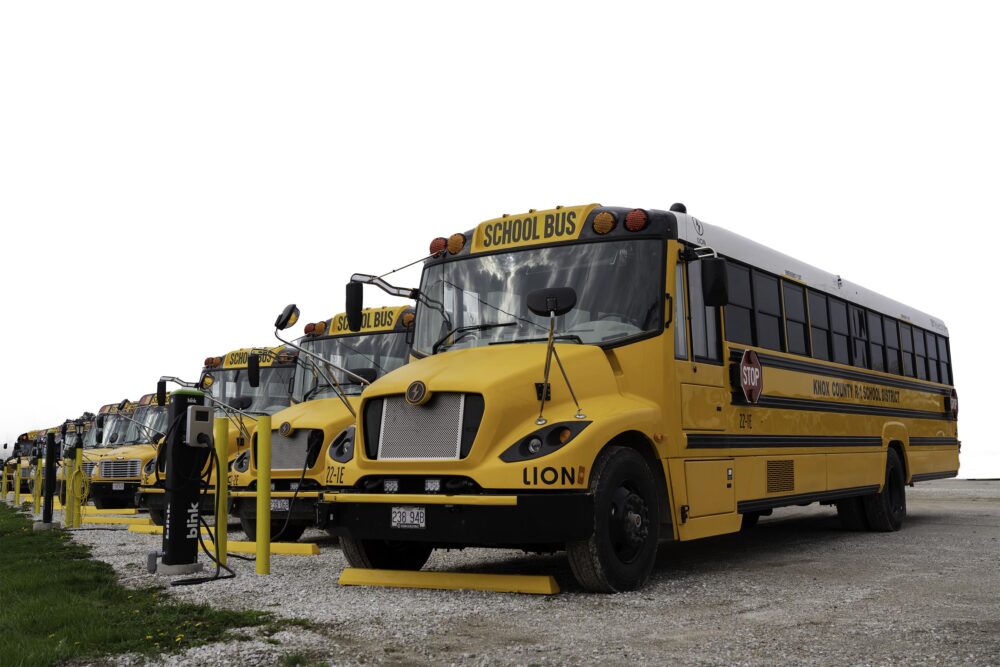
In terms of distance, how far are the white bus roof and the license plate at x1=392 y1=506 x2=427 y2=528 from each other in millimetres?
3029

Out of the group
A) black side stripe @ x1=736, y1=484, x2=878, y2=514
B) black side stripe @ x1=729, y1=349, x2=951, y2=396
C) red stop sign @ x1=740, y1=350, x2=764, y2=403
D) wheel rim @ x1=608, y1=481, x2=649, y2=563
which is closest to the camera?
wheel rim @ x1=608, y1=481, x2=649, y2=563

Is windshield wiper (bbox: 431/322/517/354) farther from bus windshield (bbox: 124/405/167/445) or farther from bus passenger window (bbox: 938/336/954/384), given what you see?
bus windshield (bbox: 124/405/167/445)

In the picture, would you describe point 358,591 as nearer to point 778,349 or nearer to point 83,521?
point 778,349

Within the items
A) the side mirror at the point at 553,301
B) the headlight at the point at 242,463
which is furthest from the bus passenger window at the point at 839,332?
the headlight at the point at 242,463

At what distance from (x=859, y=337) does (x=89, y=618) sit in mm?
9356

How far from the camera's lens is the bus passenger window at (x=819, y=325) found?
1075 cm

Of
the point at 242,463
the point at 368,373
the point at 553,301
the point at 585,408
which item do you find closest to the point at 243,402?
the point at 368,373

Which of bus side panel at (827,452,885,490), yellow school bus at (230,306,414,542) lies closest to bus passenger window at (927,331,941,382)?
bus side panel at (827,452,885,490)

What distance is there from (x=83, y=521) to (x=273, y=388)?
443 centimetres

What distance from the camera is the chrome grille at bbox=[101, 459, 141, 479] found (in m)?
18.0

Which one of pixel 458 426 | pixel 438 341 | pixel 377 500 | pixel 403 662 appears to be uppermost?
pixel 438 341

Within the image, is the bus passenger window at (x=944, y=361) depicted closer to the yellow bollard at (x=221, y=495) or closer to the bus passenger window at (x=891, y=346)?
the bus passenger window at (x=891, y=346)

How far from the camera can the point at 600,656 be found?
4.85 m

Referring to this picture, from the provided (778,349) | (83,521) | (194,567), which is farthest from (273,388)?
(778,349)
